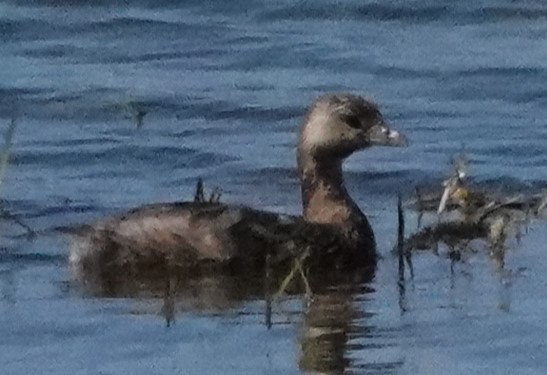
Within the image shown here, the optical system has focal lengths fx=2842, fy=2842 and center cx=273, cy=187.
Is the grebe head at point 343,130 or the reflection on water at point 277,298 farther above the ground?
the grebe head at point 343,130

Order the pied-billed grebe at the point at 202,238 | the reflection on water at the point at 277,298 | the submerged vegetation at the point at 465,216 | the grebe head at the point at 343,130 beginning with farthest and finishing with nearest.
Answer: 1. the grebe head at the point at 343,130
2. the submerged vegetation at the point at 465,216
3. the pied-billed grebe at the point at 202,238
4. the reflection on water at the point at 277,298

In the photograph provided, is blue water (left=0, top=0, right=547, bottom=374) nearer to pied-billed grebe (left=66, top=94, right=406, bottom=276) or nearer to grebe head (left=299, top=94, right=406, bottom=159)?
pied-billed grebe (left=66, top=94, right=406, bottom=276)

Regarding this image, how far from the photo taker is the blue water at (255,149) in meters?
11.5

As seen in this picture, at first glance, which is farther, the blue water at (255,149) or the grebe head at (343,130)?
the grebe head at (343,130)

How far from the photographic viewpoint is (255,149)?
15.8 meters

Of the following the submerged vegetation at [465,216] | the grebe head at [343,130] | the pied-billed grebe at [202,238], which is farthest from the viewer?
the grebe head at [343,130]

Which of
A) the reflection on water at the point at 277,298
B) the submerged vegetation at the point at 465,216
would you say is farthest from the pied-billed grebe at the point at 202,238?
the submerged vegetation at the point at 465,216

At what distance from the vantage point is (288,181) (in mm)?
15297

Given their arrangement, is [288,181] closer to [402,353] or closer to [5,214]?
[5,214]

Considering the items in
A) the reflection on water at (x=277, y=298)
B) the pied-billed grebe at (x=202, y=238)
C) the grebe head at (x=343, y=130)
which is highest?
the grebe head at (x=343, y=130)

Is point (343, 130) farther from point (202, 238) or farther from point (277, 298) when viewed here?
point (277, 298)

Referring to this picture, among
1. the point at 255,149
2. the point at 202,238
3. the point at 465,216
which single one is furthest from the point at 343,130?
the point at 255,149

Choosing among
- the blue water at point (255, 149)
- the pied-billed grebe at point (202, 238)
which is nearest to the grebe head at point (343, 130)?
the pied-billed grebe at point (202, 238)

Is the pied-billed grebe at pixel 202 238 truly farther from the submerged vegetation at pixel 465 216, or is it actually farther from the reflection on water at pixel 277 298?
the submerged vegetation at pixel 465 216
